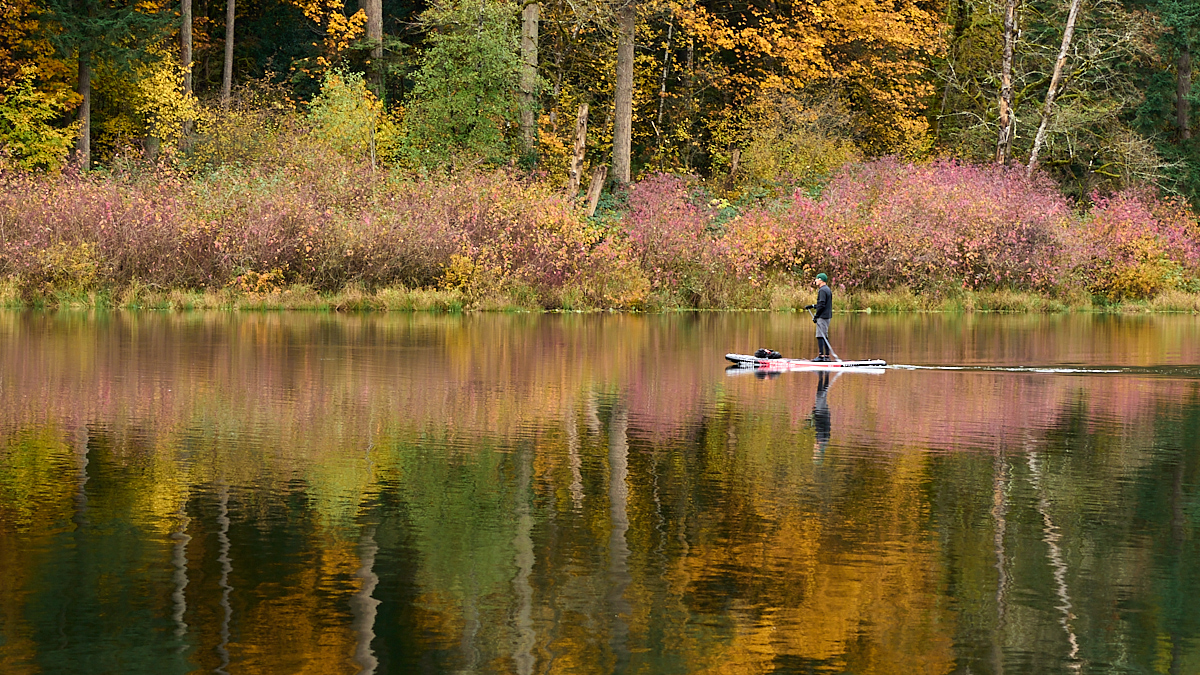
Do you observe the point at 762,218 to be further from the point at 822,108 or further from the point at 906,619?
the point at 906,619

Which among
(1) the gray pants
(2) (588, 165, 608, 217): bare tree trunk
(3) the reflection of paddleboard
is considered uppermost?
(2) (588, 165, 608, 217): bare tree trunk

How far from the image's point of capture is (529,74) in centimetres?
5553

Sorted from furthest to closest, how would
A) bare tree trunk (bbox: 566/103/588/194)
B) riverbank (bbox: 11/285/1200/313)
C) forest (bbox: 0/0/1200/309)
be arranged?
bare tree trunk (bbox: 566/103/588/194) → forest (bbox: 0/0/1200/309) → riverbank (bbox: 11/285/1200/313)

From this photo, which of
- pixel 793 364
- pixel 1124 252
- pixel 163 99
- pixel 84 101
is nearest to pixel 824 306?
pixel 793 364

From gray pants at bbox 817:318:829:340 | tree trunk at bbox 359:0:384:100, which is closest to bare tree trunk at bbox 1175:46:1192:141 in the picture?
tree trunk at bbox 359:0:384:100

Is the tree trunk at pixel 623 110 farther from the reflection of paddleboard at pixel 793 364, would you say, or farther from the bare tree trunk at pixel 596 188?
the reflection of paddleboard at pixel 793 364

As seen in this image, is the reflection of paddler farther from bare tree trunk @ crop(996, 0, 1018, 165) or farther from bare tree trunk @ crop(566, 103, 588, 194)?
bare tree trunk @ crop(996, 0, 1018, 165)

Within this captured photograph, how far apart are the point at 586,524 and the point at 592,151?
54.9 m

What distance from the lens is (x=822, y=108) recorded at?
61.6 metres

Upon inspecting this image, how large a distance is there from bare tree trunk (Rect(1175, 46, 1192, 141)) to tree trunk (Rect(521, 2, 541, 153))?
2992 centimetres

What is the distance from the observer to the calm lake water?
7.98 metres

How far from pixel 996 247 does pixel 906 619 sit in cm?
4522

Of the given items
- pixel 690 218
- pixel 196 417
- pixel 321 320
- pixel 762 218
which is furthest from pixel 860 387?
pixel 762 218

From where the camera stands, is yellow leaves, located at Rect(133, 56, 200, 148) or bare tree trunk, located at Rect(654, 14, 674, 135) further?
bare tree trunk, located at Rect(654, 14, 674, 135)
